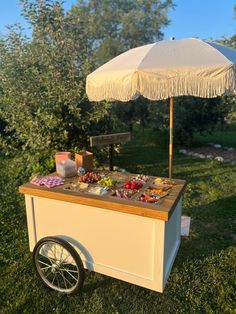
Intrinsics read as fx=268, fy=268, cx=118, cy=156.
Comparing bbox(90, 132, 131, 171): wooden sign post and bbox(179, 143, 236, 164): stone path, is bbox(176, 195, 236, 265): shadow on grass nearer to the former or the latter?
bbox(90, 132, 131, 171): wooden sign post

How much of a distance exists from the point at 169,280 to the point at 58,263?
3.98 feet

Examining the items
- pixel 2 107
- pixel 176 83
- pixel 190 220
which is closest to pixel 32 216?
pixel 176 83

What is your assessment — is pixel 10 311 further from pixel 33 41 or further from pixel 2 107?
pixel 33 41

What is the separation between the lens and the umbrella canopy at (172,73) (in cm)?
247

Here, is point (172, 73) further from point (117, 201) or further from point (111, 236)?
point (111, 236)

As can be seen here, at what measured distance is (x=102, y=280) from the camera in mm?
2936

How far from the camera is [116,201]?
2479 mm

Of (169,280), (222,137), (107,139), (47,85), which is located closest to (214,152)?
(222,137)

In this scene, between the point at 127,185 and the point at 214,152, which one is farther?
the point at 214,152

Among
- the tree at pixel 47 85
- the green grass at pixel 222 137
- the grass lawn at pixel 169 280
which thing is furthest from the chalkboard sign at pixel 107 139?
the green grass at pixel 222 137

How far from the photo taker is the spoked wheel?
2.65 metres

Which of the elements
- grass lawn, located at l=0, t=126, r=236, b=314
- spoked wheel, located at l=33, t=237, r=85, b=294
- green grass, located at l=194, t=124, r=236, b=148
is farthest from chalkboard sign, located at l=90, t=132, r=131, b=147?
green grass, located at l=194, t=124, r=236, b=148

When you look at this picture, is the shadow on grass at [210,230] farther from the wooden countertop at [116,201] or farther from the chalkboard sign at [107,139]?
the chalkboard sign at [107,139]

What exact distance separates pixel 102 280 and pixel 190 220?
185 cm
